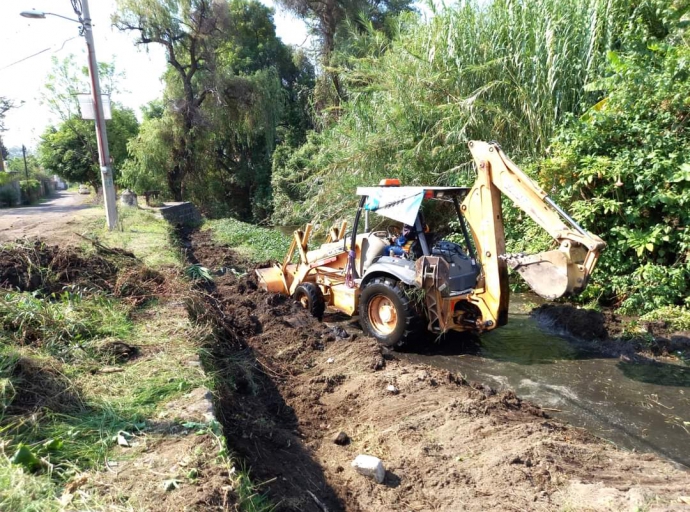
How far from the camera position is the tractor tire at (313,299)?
7.10 meters

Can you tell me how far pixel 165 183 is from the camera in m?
23.0

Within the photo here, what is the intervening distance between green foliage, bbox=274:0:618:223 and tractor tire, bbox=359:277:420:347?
461 cm

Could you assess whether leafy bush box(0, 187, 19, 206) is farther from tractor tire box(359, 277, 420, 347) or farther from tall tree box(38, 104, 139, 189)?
tractor tire box(359, 277, 420, 347)

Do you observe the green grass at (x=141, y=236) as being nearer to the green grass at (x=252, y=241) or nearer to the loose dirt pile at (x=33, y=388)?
the green grass at (x=252, y=241)

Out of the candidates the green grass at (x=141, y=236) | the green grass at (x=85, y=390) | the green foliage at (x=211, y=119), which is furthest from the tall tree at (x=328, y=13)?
the green grass at (x=85, y=390)

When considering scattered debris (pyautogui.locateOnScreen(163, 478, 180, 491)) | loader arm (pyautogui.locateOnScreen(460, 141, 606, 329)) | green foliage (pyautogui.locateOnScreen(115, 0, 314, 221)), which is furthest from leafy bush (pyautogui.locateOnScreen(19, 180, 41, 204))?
scattered debris (pyautogui.locateOnScreen(163, 478, 180, 491))

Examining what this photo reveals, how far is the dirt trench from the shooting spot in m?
2.93

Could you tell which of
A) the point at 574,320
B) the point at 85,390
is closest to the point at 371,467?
the point at 85,390

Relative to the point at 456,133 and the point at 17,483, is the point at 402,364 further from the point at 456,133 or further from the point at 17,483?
the point at 456,133

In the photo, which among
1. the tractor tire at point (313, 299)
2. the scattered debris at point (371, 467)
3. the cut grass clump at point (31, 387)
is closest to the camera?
the cut grass clump at point (31, 387)

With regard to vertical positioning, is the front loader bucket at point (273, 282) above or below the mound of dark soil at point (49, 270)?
below

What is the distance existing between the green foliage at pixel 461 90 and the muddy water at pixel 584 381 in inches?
177

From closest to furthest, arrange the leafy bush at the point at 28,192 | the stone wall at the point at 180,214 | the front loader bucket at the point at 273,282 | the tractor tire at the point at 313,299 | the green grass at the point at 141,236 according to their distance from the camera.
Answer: the tractor tire at the point at 313,299, the front loader bucket at the point at 273,282, the green grass at the point at 141,236, the stone wall at the point at 180,214, the leafy bush at the point at 28,192

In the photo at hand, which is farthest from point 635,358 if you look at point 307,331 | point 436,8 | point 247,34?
point 247,34
